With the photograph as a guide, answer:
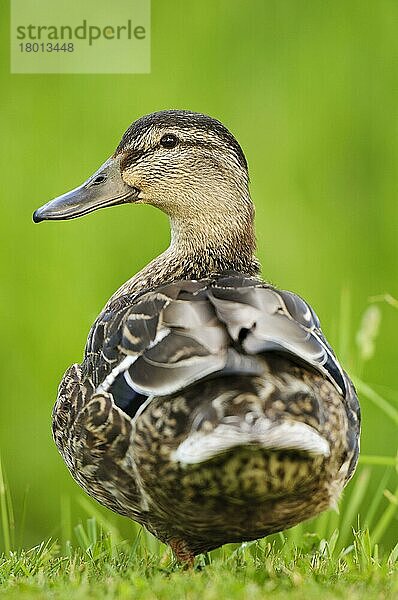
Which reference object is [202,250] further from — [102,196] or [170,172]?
[102,196]

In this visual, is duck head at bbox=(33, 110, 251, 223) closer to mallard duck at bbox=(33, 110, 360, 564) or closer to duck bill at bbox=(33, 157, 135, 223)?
duck bill at bbox=(33, 157, 135, 223)

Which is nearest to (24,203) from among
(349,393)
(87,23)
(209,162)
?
(87,23)

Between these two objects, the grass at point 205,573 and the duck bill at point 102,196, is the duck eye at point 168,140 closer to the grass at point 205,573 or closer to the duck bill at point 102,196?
the duck bill at point 102,196

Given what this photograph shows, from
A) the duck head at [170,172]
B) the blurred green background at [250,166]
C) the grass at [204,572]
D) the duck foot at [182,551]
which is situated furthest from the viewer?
the blurred green background at [250,166]

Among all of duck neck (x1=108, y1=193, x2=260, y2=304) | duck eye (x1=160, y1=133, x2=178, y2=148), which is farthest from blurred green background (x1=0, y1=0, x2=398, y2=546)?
duck eye (x1=160, y1=133, x2=178, y2=148)

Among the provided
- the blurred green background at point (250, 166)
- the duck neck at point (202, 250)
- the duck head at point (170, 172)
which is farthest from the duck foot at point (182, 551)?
the blurred green background at point (250, 166)

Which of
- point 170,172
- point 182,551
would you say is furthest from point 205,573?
point 170,172
